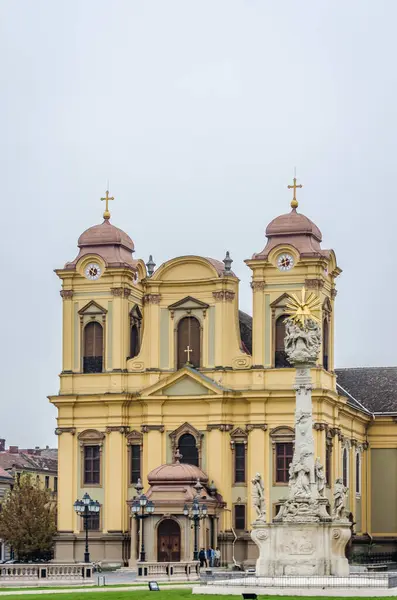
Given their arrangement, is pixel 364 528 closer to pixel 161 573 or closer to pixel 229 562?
pixel 229 562

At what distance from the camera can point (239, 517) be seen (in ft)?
297

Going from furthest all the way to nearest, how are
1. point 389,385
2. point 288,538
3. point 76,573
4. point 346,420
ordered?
point 389,385 < point 346,420 < point 76,573 < point 288,538

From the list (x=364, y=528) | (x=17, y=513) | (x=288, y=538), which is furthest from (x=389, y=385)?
(x=288, y=538)

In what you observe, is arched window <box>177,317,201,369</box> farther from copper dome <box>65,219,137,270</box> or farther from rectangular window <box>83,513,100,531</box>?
rectangular window <box>83,513,100,531</box>

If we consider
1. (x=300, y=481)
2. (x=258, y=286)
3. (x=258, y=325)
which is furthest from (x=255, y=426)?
(x=300, y=481)

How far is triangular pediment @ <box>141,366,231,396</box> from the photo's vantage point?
300ft

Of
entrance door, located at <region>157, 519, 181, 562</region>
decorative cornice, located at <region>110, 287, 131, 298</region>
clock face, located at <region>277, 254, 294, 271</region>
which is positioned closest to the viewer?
entrance door, located at <region>157, 519, 181, 562</region>

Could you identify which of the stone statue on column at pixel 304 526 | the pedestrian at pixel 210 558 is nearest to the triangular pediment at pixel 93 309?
the pedestrian at pixel 210 558

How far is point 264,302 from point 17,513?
70.6 feet

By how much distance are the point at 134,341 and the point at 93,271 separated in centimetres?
472

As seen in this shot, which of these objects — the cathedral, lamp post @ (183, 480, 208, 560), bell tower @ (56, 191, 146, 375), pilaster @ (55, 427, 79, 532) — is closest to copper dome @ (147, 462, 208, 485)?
the cathedral

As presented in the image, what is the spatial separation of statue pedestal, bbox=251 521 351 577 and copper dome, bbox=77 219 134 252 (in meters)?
36.1

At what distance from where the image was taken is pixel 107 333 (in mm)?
93438

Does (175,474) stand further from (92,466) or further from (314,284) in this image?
(314,284)
